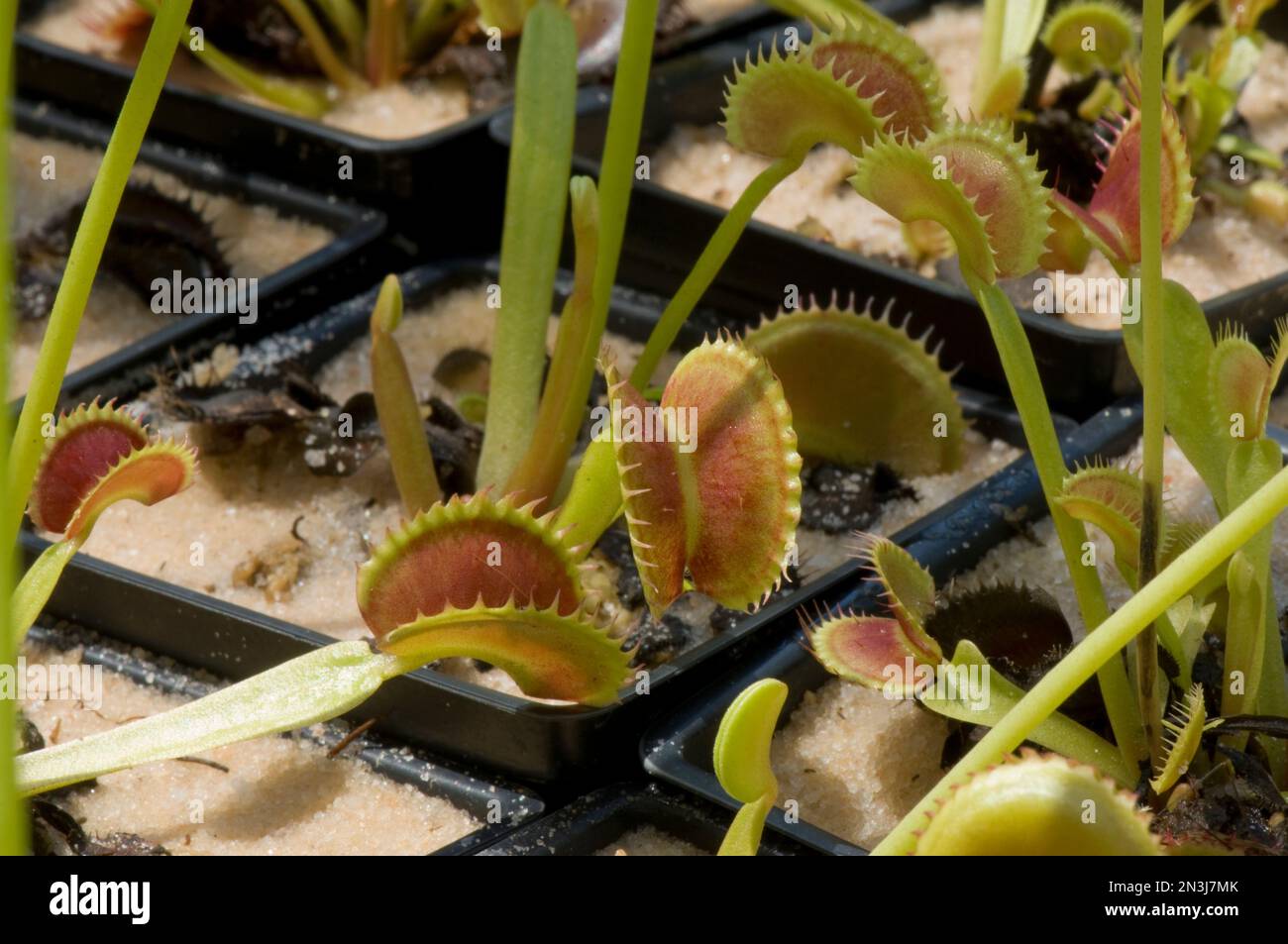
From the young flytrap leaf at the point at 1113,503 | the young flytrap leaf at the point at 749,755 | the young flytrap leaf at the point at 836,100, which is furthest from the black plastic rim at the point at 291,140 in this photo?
the young flytrap leaf at the point at 749,755

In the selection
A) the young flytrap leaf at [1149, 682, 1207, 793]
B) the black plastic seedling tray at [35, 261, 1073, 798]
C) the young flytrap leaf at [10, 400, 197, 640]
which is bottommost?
the black plastic seedling tray at [35, 261, 1073, 798]

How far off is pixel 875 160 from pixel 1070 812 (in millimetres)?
364

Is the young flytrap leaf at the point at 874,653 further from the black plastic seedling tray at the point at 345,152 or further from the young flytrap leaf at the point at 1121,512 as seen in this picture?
the black plastic seedling tray at the point at 345,152

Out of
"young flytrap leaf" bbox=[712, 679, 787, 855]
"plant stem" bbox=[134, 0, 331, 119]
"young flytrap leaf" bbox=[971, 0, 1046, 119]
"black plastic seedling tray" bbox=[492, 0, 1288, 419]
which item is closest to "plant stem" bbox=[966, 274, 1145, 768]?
"young flytrap leaf" bbox=[712, 679, 787, 855]

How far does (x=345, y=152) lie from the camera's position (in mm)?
1611

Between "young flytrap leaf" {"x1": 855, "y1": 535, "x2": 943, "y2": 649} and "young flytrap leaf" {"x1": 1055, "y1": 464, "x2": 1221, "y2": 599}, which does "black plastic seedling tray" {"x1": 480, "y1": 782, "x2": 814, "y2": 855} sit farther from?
"young flytrap leaf" {"x1": 1055, "y1": 464, "x2": 1221, "y2": 599}

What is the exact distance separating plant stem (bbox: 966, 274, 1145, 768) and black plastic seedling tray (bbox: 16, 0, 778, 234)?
90 cm

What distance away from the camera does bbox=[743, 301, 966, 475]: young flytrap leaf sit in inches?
46.4

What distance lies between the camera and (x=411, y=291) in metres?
1.51

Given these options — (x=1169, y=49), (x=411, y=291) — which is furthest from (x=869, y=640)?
(x=1169, y=49)

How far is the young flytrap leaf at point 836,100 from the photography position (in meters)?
0.90

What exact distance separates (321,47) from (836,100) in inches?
42.4
